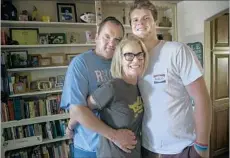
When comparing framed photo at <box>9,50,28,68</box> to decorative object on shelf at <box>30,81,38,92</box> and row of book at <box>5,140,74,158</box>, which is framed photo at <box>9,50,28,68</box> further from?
row of book at <box>5,140,74,158</box>

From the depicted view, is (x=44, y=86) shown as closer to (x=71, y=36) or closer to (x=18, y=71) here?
(x=18, y=71)

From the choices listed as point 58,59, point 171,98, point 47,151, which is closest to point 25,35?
point 58,59

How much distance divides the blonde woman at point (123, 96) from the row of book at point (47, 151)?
5.81 feet

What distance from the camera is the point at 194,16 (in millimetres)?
3035

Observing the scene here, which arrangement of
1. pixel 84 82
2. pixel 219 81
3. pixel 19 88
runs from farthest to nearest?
pixel 219 81, pixel 19 88, pixel 84 82

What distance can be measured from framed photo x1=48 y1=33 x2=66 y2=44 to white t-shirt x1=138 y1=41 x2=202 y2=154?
2032 millimetres

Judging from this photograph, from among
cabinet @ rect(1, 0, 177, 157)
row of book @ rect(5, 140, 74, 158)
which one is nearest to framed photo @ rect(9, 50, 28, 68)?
cabinet @ rect(1, 0, 177, 157)

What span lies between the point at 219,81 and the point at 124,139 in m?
2.65

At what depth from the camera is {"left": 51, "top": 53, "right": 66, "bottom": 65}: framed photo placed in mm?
2869

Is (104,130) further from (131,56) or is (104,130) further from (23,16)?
(23,16)

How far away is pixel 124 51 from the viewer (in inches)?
41.6

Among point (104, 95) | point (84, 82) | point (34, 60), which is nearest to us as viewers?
point (104, 95)

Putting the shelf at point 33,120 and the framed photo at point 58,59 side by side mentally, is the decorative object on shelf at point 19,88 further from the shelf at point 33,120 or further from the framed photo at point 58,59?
the framed photo at point 58,59

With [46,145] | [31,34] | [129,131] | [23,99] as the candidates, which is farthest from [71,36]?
[129,131]
